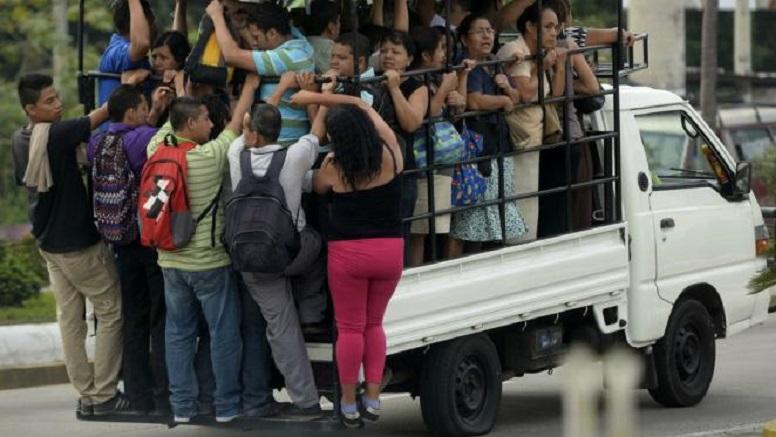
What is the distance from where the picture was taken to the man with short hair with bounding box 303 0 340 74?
9711 millimetres

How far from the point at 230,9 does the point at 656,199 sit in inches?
120

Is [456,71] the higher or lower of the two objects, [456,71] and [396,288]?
the higher

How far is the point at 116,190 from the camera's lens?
9.48 metres

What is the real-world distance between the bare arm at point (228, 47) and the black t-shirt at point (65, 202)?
0.83 m

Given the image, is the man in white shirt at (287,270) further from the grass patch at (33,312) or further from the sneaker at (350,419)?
the grass patch at (33,312)

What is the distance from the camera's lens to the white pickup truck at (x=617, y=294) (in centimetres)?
986

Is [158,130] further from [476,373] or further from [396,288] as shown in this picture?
[476,373]

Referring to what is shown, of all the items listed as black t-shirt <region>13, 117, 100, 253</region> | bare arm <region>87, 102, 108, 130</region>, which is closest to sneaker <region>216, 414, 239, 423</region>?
black t-shirt <region>13, 117, 100, 253</region>

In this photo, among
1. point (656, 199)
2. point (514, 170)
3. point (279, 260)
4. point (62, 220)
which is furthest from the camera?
point (656, 199)

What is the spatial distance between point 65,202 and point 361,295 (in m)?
1.64

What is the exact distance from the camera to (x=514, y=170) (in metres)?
10.5

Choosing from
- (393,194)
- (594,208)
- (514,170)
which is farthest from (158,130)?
(594,208)

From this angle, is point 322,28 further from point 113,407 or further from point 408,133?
point 113,407

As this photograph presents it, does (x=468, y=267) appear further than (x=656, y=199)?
No
